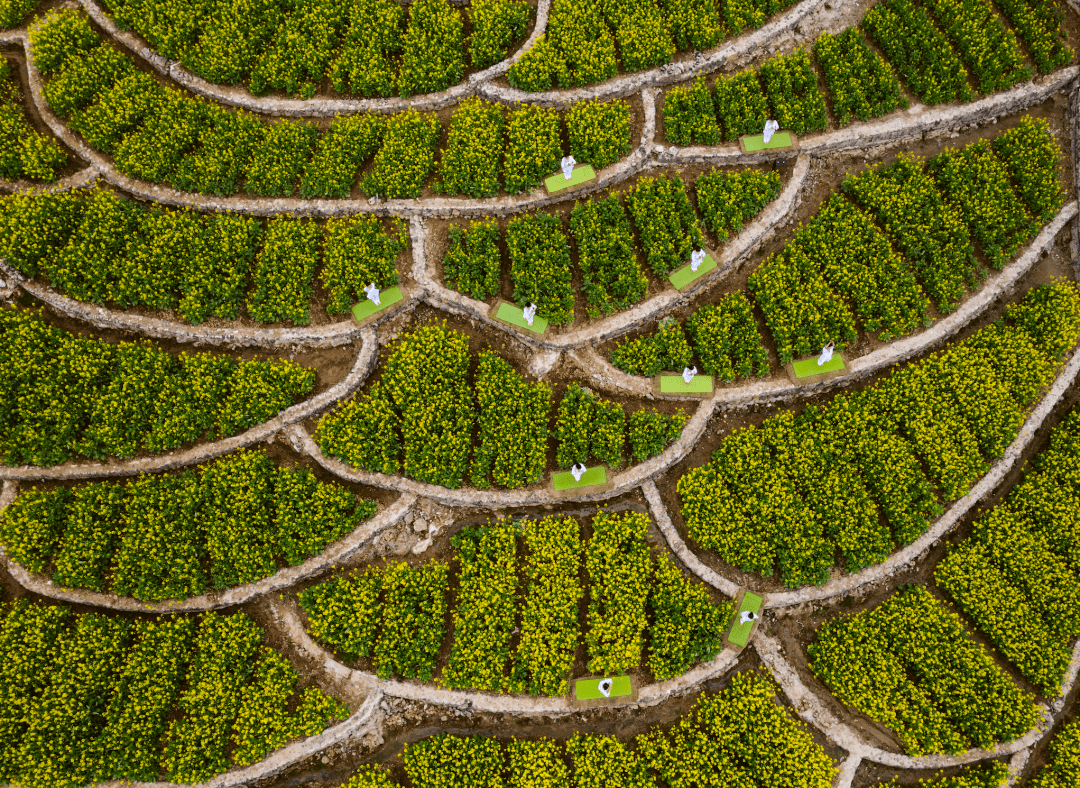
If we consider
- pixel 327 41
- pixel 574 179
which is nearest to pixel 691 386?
pixel 574 179

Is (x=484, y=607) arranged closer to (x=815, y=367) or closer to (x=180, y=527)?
(x=180, y=527)

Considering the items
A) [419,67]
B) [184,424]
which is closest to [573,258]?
[419,67]

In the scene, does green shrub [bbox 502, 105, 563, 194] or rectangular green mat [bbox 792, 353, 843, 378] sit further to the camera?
green shrub [bbox 502, 105, 563, 194]

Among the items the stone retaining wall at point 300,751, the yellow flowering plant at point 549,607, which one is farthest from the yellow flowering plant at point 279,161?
the stone retaining wall at point 300,751

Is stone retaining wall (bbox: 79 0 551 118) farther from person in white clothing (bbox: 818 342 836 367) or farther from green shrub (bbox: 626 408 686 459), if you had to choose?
person in white clothing (bbox: 818 342 836 367)

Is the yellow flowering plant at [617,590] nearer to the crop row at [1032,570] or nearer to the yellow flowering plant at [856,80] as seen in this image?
the crop row at [1032,570]

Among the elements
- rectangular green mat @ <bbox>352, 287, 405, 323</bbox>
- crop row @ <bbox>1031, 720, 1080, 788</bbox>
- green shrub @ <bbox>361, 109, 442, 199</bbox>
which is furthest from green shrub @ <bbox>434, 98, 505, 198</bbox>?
crop row @ <bbox>1031, 720, 1080, 788</bbox>
